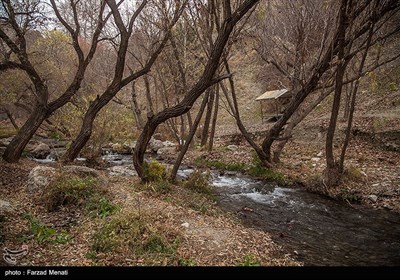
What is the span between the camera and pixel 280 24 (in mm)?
15391

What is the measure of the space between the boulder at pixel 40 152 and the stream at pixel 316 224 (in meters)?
10.5

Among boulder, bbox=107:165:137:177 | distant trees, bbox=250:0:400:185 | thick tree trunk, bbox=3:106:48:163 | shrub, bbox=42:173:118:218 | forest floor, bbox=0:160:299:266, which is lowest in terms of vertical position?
forest floor, bbox=0:160:299:266

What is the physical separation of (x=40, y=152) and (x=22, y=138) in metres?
5.37

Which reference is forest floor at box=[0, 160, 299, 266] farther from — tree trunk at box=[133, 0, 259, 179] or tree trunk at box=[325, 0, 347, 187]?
tree trunk at box=[325, 0, 347, 187]

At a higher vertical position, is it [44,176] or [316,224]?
[44,176]

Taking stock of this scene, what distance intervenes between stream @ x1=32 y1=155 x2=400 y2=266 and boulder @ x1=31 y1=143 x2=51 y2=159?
10.5 m

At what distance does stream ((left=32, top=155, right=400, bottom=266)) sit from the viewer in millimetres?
5883

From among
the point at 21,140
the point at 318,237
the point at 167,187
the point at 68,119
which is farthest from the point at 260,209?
the point at 68,119

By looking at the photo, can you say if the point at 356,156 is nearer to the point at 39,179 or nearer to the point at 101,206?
the point at 101,206

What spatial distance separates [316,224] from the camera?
24.7 ft

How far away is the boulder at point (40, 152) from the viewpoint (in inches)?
622

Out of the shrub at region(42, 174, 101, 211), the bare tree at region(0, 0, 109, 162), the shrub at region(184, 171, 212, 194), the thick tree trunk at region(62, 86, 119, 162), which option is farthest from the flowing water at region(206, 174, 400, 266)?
the bare tree at region(0, 0, 109, 162)

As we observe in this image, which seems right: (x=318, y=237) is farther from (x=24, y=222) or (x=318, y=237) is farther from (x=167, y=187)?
(x=24, y=222)

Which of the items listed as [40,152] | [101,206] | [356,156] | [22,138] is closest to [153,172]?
[101,206]
